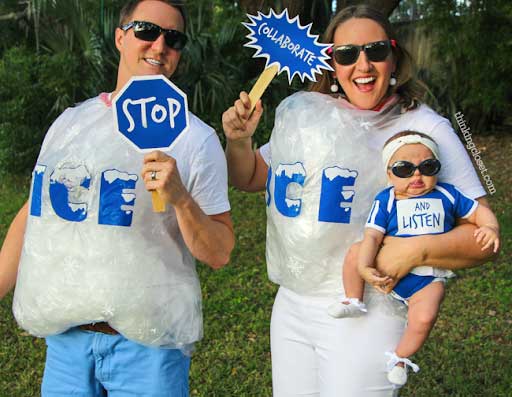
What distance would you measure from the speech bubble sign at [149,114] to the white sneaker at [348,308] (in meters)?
0.71

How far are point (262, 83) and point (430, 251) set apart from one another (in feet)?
2.48

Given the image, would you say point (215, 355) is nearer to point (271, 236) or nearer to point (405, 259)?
point (271, 236)

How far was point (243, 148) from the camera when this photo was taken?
2395 millimetres

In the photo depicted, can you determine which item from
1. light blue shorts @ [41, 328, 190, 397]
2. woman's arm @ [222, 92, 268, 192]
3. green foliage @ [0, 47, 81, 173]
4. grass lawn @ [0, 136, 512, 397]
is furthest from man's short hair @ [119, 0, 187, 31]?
green foliage @ [0, 47, 81, 173]

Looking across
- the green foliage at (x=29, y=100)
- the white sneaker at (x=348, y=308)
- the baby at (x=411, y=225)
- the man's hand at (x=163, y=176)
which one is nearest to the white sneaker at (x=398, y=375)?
the baby at (x=411, y=225)

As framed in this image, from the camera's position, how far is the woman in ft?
6.87

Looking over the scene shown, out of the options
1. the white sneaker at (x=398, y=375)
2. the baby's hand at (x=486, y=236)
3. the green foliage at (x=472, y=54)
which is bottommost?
the white sneaker at (x=398, y=375)

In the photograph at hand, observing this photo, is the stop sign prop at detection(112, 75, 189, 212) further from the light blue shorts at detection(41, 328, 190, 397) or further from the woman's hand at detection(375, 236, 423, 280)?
the woman's hand at detection(375, 236, 423, 280)

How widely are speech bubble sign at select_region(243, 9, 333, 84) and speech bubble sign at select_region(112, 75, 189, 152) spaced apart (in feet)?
1.50

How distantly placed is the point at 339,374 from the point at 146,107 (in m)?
1.01

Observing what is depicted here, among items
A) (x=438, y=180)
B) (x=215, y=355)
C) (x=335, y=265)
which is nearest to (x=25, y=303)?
(x=335, y=265)

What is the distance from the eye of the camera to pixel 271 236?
2.38 meters

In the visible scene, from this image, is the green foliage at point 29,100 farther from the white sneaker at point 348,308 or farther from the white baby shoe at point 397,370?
the white baby shoe at point 397,370

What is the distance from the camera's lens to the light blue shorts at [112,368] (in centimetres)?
210
